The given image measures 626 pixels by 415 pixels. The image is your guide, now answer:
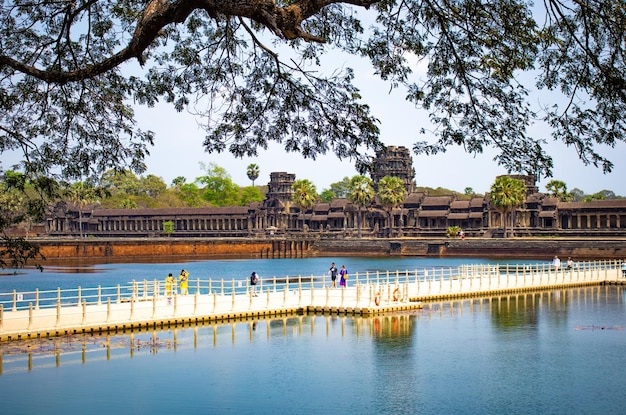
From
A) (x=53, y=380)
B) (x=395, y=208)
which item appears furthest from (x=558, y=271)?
(x=395, y=208)

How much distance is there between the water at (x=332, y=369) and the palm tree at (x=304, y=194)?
378 feet

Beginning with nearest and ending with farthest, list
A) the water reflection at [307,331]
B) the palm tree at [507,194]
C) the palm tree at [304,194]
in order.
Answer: the water reflection at [307,331] → the palm tree at [507,194] → the palm tree at [304,194]

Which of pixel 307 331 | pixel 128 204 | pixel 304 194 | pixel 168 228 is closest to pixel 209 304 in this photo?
pixel 307 331

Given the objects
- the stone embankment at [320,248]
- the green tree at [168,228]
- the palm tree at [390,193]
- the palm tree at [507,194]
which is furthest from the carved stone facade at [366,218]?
the stone embankment at [320,248]

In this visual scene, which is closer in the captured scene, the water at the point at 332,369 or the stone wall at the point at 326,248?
the water at the point at 332,369

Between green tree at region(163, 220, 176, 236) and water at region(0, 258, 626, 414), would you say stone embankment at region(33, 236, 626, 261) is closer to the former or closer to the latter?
green tree at region(163, 220, 176, 236)

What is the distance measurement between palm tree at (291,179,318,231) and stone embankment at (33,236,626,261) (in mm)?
11793

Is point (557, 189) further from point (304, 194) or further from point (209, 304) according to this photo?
point (209, 304)

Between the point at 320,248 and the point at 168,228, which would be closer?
the point at 320,248

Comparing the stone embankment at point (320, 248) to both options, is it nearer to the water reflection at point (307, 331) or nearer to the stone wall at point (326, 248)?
the stone wall at point (326, 248)

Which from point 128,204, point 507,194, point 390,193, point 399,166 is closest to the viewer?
point 507,194

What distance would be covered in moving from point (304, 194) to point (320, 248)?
15.1 meters

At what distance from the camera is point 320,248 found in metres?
144

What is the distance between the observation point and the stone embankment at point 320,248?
112 metres
